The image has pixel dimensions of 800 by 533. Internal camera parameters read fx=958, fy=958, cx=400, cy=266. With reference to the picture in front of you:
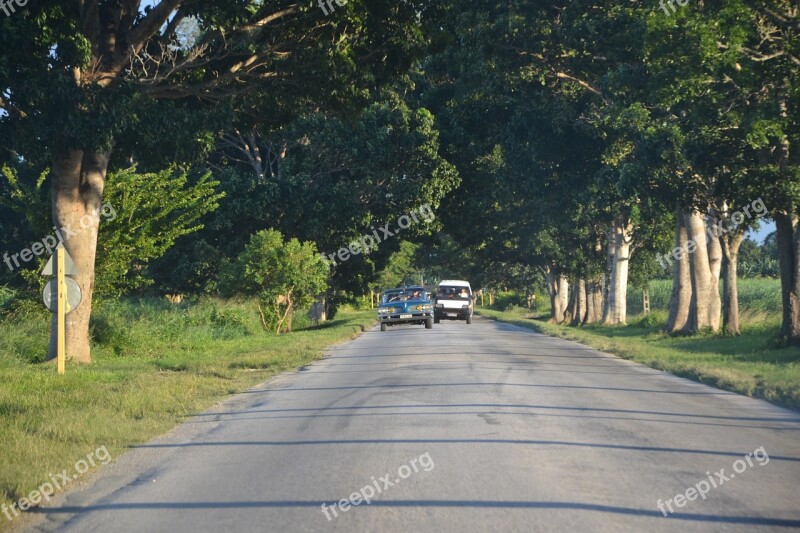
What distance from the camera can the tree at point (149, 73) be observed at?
683 inches

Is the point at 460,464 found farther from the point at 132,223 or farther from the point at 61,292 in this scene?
the point at 132,223

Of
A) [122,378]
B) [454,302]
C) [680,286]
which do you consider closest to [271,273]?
[454,302]

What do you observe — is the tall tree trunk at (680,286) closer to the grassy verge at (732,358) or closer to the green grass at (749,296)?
the grassy verge at (732,358)

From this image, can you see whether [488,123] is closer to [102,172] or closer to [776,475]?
[102,172]

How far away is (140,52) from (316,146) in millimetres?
23331

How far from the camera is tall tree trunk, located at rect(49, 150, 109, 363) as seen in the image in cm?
1956

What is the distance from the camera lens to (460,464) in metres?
8.68

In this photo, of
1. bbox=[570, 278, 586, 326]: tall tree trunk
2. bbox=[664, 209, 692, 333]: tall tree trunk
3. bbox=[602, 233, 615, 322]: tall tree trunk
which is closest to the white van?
bbox=[602, 233, 615, 322]: tall tree trunk

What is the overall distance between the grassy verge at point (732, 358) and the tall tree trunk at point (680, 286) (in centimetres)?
85

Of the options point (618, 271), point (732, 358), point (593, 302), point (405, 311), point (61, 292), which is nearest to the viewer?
point (61, 292)

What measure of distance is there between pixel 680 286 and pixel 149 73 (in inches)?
821

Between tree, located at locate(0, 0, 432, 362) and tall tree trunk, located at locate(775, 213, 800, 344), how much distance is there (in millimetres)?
10276

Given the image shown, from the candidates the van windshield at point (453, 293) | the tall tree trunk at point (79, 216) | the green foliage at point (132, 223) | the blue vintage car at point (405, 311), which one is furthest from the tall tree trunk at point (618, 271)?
the tall tree trunk at point (79, 216)

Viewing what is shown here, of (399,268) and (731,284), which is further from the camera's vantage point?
(399,268)
